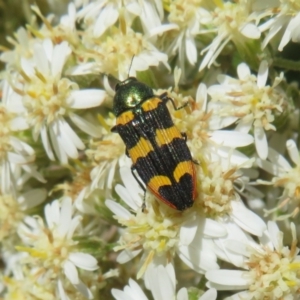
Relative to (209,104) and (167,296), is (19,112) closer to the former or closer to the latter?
(209,104)

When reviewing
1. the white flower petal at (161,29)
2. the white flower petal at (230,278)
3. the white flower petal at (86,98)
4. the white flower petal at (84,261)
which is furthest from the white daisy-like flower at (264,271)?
the white flower petal at (161,29)

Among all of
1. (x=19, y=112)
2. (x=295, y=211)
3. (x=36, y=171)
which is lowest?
(x=295, y=211)

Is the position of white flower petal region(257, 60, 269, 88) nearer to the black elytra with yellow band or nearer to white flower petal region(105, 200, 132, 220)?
the black elytra with yellow band

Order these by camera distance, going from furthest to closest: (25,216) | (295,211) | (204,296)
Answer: (25,216)
(295,211)
(204,296)

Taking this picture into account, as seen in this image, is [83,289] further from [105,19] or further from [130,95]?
[105,19]

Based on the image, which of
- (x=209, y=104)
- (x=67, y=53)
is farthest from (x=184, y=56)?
(x=67, y=53)

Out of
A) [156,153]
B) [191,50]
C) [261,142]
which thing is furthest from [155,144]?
[191,50]
